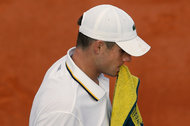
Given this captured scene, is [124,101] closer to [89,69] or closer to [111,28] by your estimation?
[89,69]

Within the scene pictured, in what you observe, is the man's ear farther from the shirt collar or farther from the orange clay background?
the orange clay background

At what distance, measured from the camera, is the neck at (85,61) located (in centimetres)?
154

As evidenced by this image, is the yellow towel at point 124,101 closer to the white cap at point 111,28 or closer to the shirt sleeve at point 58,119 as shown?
the white cap at point 111,28

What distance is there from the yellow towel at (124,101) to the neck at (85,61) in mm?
164

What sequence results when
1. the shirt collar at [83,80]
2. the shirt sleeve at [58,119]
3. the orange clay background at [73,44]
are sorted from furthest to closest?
the orange clay background at [73,44]
the shirt collar at [83,80]
the shirt sleeve at [58,119]

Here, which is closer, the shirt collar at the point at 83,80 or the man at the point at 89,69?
the man at the point at 89,69

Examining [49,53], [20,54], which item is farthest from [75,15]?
[20,54]

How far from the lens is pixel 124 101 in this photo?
5.28ft

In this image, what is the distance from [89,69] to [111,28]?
24cm

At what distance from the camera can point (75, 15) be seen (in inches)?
118

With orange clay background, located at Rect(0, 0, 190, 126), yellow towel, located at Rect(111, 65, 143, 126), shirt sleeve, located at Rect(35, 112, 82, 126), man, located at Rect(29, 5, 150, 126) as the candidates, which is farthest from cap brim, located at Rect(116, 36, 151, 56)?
orange clay background, located at Rect(0, 0, 190, 126)

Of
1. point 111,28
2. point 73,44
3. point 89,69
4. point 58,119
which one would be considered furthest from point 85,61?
point 73,44

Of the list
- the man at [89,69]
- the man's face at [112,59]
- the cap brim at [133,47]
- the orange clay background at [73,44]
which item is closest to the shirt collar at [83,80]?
the man at [89,69]

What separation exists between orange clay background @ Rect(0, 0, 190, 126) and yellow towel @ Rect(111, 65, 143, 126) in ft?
4.10
